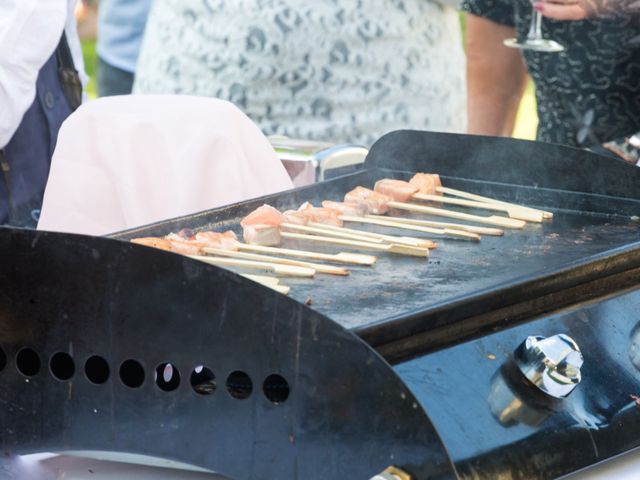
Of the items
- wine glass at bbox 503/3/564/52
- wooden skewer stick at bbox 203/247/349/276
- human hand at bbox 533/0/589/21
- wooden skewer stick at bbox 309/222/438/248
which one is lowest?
wooden skewer stick at bbox 309/222/438/248

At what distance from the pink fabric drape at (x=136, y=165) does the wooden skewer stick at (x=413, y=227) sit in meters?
0.41

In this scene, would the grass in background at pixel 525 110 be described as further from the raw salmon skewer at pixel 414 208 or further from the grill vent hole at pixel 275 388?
the grill vent hole at pixel 275 388

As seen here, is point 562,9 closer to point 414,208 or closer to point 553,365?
point 414,208

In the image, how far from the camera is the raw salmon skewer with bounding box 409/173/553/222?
2061 millimetres

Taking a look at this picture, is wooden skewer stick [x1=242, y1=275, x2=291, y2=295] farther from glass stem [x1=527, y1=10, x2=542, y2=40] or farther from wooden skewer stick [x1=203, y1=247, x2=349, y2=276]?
glass stem [x1=527, y1=10, x2=542, y2=40]

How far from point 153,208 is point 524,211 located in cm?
77

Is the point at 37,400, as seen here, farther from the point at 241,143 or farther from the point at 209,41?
the point at 209,41

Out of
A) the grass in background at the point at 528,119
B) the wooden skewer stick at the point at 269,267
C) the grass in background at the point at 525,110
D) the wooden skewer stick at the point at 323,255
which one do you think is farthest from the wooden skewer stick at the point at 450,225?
the grass in background at the point at 528,119

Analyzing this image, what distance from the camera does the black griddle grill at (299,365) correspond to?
125 cm

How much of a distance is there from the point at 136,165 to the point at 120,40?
8.41 feet

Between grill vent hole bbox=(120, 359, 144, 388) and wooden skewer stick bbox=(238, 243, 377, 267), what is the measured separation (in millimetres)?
476

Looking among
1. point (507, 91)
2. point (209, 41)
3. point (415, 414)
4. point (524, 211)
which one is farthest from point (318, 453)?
point (507, 91)

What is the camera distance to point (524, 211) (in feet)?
6.80

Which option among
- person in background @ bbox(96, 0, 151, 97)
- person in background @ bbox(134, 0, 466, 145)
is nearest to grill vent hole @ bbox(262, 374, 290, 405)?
person in background @ bbox(134, 0, 466, 145)
